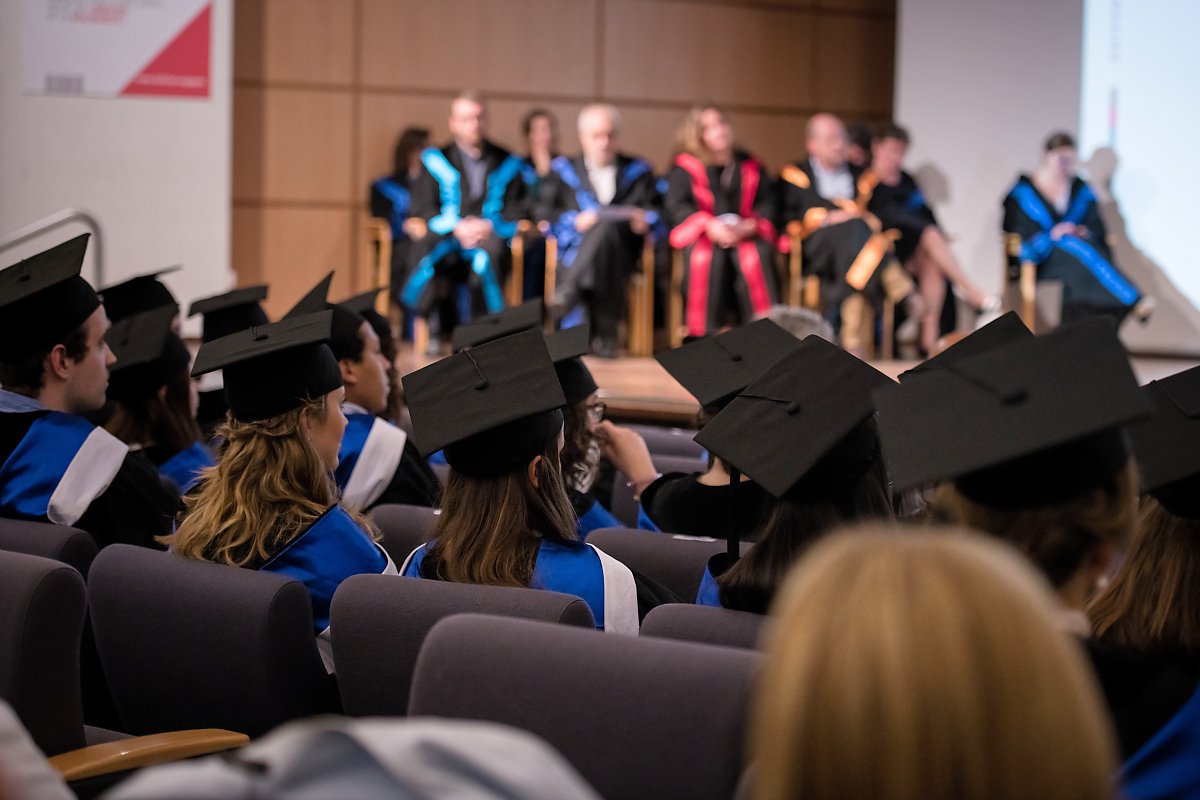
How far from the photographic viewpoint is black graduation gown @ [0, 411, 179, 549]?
9.45 ft

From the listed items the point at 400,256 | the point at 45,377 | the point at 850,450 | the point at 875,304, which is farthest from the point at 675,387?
the point at 850,450

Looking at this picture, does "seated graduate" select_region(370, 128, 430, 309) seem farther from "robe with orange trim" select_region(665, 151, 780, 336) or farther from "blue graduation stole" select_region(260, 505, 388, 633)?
"blue graduation stole" select_region(260, 505, 388, 633)

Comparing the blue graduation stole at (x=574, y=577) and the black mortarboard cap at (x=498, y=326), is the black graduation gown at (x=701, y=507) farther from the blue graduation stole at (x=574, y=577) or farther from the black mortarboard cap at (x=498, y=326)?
the black mortarboard cap at (x=498, y=326)

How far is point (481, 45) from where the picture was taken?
9.37 m

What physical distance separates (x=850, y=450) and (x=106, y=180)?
7496 mm

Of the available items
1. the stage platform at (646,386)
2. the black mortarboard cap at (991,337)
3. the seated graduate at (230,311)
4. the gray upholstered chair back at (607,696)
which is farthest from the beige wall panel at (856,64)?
the gray upholstered chair back at (607,696)

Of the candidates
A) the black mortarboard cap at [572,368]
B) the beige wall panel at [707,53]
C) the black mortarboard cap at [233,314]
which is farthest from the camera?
the beige wall panel at [707,53]

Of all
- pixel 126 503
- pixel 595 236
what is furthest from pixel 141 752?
pixel 595 236

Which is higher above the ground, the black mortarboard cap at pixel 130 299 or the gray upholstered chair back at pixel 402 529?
the black mortarboard cap at pixel 130 299

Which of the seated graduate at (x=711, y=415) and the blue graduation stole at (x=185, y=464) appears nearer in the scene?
the seated graduate at (x=711, y=415)

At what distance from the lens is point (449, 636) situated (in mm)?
1502

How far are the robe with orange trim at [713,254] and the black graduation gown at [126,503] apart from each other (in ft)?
17.4

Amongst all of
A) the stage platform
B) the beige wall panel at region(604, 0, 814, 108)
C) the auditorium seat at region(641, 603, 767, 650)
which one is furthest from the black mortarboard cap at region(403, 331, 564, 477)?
the beige wall panel at region(604, 0, 814, 108)

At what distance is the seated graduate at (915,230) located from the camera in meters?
8.35
